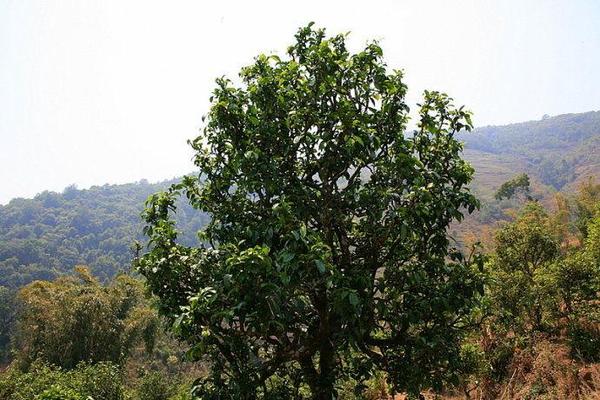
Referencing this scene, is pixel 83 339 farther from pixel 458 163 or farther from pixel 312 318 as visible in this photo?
pixel 458 163

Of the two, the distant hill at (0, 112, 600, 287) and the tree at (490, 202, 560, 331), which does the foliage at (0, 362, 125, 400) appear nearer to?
the tree at (490, 202, 560, 331)

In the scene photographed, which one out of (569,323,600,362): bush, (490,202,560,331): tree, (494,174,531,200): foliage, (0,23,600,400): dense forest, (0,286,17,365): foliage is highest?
(0,23,600,400): dense forest

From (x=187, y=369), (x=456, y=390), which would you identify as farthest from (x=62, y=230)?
(x=456, y=390)

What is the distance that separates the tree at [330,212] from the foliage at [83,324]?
2022cm

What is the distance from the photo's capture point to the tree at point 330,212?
536 centimetres

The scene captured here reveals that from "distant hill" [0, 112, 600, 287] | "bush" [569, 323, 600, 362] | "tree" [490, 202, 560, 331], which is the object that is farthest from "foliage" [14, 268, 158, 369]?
"distant hill" [0, 112, 600, 287]

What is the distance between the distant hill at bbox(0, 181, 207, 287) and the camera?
114500 mm

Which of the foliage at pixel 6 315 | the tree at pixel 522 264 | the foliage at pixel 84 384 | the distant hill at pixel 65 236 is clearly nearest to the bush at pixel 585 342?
the tree at pixel 522 264

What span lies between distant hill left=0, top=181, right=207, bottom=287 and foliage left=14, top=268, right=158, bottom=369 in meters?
67.0

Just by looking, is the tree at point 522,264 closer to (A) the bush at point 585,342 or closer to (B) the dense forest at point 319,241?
(A) the bush at point 585,342

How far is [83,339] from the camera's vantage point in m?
25.0

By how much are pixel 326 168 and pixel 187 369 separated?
54.3 metres

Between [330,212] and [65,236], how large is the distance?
166 m

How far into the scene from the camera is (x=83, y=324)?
25078mm
